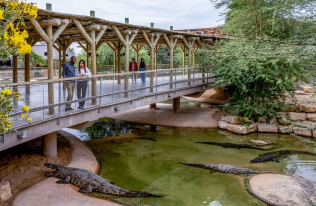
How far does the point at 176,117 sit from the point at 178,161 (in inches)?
280

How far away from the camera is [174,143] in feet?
42.3

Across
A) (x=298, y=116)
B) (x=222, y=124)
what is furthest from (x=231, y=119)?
(x=298, y=116)

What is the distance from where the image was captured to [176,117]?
57.4 feet

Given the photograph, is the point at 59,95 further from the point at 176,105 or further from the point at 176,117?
the point at 176,105

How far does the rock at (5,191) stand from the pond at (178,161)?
2.52 meters

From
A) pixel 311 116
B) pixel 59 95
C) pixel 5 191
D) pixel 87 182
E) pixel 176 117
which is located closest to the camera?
pixel 5 191

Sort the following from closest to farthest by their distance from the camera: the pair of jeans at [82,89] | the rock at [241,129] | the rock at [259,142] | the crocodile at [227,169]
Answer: the pair of jeans at [82,89]
the crocodile at [227,169]
the rock at [259,142]
the rock at [241,129]

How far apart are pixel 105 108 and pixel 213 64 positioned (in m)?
9.89

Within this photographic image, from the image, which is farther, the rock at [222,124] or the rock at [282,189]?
the rock at [222,124]

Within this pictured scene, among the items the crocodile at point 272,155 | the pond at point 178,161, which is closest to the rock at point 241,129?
the pond at point 178,161

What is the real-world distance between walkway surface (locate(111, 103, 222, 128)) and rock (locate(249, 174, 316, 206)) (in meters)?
7.43

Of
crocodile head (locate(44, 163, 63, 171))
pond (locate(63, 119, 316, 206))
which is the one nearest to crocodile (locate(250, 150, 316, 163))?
pond (locate(63, 119, 316, 206))

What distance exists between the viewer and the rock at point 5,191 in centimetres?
668

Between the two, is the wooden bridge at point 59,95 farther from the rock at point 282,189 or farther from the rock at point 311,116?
the rock at point 311,116
